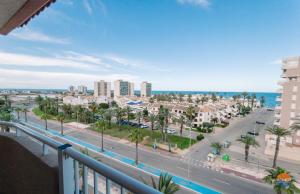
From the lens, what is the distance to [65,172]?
1.94 m

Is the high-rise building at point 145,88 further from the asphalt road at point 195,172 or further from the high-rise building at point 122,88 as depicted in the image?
the asphalt road at point 195,172

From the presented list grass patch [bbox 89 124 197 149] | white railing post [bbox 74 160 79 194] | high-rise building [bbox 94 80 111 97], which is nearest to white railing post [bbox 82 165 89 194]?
white railing post [bbox 74 160 79 194]

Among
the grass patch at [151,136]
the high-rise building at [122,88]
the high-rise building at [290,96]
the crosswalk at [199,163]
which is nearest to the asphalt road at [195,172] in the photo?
the crosswalk at [199,163]

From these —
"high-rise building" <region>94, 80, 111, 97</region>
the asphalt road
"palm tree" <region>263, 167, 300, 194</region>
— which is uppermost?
"high-rise building" <region>94, 80, 111, 97</region>

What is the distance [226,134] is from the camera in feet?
120

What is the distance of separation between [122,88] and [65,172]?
375 ft

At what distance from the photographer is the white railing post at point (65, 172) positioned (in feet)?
6.32

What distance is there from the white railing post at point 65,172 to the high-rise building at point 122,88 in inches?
4396

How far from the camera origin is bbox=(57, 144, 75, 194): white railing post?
1.93 meters

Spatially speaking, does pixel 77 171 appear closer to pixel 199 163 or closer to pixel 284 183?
pixel 284 183

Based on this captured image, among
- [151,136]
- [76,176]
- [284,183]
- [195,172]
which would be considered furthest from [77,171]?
[151,136]

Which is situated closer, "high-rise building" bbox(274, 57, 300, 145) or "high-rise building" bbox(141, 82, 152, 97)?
"high-rise building" bbox(274, 57, 300, 145)

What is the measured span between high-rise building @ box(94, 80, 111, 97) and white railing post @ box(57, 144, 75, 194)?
Answer: 11104 cm

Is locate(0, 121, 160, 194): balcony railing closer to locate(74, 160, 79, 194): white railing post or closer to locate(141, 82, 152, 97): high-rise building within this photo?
locate(74, 160, 79, 194): white railing post
